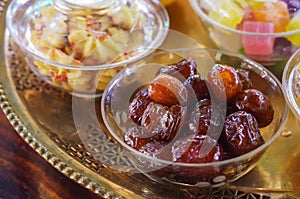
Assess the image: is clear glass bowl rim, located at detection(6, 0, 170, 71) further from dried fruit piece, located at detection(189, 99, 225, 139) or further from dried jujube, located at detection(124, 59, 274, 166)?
dried fruit piece, located at detection(189, 99, 225, 139)

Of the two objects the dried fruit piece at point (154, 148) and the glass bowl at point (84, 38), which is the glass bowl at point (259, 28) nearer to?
the glass bowl at point (84, 38)

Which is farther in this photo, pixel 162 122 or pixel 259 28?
pixel 259 28

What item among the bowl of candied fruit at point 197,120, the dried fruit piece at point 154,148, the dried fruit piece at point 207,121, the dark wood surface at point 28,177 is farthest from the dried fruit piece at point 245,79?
the dark wood surface at point 28,177

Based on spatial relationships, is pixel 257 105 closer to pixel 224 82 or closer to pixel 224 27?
pixel 224 82

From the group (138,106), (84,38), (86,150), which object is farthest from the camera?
(84,38)

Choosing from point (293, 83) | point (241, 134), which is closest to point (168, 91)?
point (241, 134)

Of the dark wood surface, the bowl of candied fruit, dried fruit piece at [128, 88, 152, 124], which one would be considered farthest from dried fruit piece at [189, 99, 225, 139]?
the dark wood surface

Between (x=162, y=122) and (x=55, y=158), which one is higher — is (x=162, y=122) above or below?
above
